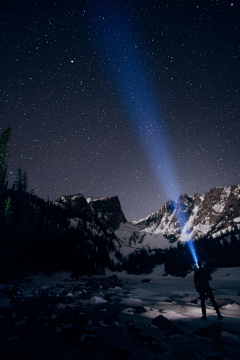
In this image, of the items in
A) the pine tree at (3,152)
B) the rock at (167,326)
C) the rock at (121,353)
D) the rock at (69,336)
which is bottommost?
the rock at (167,326)

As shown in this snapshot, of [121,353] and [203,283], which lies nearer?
[121,353]

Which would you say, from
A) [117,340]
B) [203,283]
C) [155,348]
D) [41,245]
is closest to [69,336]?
[117,340]

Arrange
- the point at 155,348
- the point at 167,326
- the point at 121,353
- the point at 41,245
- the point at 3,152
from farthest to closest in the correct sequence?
the point at 41,245, the point at 3,152, the point at 167,326, the point at 155,348, the point at 121,353

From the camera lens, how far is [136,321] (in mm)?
9898

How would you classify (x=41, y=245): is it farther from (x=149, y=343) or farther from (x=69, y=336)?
(x=149, y=343)

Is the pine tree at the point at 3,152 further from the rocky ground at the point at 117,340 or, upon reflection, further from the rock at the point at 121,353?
the rock at the point at 121,353

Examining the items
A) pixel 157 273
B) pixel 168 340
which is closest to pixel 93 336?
pixel 168 340

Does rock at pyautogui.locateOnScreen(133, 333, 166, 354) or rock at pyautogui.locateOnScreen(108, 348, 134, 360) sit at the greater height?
rock at pyautogui.locateOnScreen(108, 348, 134, 360)

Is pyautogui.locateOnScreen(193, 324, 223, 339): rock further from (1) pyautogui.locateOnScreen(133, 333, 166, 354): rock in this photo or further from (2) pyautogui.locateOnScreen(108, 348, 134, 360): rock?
(2) pyautogui.locateOnScreen(108, 348, 134, 360): rock

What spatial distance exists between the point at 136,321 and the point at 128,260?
603 ft

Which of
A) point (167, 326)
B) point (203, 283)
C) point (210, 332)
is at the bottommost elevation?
point (167, 326)

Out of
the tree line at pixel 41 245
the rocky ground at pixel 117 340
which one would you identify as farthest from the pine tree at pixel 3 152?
the rocky ground at pixel 117 340

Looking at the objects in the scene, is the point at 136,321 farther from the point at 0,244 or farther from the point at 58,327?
the point at 0,244

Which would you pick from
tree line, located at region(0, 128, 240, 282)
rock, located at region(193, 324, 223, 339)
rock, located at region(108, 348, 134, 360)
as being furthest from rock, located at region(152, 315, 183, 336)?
tree line, located at region(0, 128, 240, 282)
